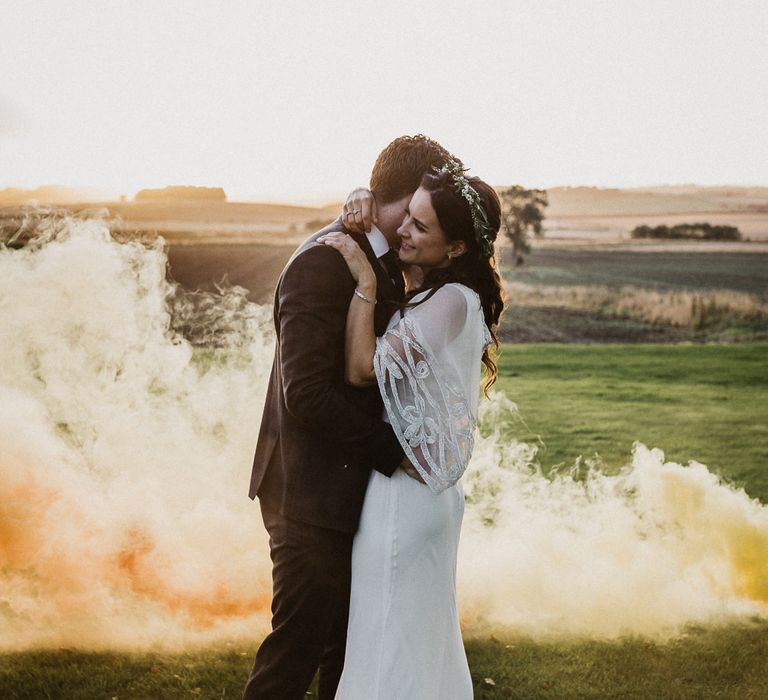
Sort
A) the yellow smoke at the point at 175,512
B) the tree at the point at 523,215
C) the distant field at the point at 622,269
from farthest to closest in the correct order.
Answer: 1. the distant field at the point at 622,269
2. the tree at the point at 523,215
3. the yellow smoke at the point at 175,512

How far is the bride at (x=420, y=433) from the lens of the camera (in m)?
2.99

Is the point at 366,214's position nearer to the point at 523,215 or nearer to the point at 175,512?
the point at 175,512

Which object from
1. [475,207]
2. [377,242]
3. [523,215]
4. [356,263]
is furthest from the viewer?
[523,215]

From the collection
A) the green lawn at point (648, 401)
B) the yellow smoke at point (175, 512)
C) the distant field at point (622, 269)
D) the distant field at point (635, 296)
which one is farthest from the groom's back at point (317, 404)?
the distant field at point (622, 269)

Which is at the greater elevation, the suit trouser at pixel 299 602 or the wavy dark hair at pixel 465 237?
the wavy dark hair at pixel 465 237

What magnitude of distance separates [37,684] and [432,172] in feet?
10.7

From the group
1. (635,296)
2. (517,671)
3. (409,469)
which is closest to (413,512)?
(409,469)

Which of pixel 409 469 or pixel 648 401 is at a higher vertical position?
pixel 409 469

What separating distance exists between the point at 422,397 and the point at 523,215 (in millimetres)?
12156

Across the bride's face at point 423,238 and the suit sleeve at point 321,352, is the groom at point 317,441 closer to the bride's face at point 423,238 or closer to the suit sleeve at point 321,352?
the suit sleeve at point 321,352

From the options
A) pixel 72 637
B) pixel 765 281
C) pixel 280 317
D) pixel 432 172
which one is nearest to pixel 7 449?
pixel 72 637

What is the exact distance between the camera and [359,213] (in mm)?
3184

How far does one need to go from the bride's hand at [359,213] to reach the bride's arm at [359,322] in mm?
183

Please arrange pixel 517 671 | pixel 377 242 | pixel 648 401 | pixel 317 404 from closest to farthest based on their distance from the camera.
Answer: pixel 317 404
pixel 377 242
pixel 517 671
pixel 648 401
